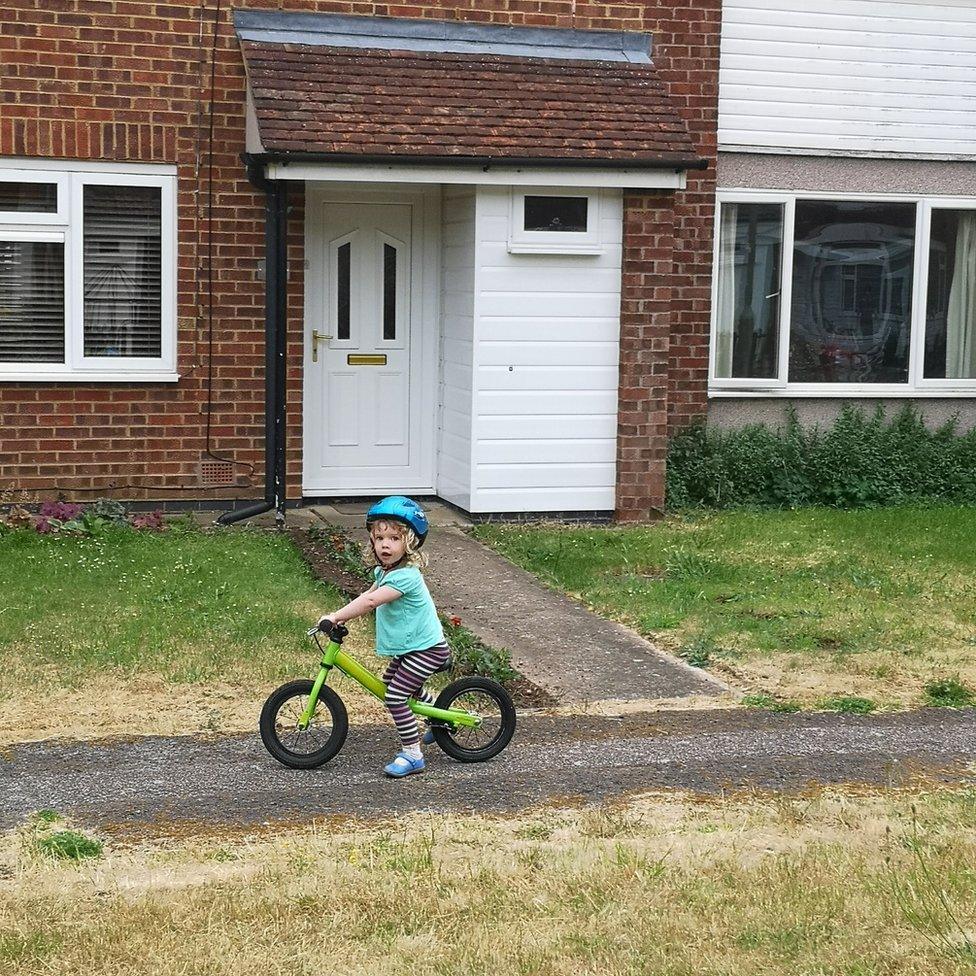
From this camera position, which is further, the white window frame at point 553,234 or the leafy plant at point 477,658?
the white window frame at point 553,234

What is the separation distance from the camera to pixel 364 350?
521 inches

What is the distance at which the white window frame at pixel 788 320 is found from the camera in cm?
1420

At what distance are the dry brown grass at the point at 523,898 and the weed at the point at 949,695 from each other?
177cm

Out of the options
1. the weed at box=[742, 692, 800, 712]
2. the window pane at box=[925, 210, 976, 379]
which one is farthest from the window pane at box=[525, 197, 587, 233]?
the weed at box=[742, 692, 800, 712]

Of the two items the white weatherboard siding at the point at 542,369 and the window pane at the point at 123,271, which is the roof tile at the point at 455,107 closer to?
the white weatherboard siding at the point at 542,369

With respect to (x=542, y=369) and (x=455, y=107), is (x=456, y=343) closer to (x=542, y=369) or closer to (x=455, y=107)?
(x=542, y=369)

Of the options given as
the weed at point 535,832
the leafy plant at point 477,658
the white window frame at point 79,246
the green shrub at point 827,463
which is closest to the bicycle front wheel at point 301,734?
the weed at point 535,832

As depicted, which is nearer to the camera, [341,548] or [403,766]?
[403,766]

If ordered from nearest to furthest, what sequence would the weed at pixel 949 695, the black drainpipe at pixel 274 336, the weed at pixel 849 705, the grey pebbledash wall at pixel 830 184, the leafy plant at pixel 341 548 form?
the weed at pixel 849 705 < the weed at pixel 949 695 < the leafy plant at pixel 341 548 < the black drainpipe at pixel 274 336 < the grey pebbledash wall at pixel 830 184

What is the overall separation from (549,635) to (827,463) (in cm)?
563

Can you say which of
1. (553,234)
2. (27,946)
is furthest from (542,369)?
(27,946)

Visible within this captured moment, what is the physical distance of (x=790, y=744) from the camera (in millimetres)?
7078

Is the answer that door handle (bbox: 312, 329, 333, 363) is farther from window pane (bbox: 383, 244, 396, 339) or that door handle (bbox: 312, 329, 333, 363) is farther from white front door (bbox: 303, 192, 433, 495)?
window pane (bbox: 383, 244, 396, 339)

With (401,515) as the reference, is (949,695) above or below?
below
